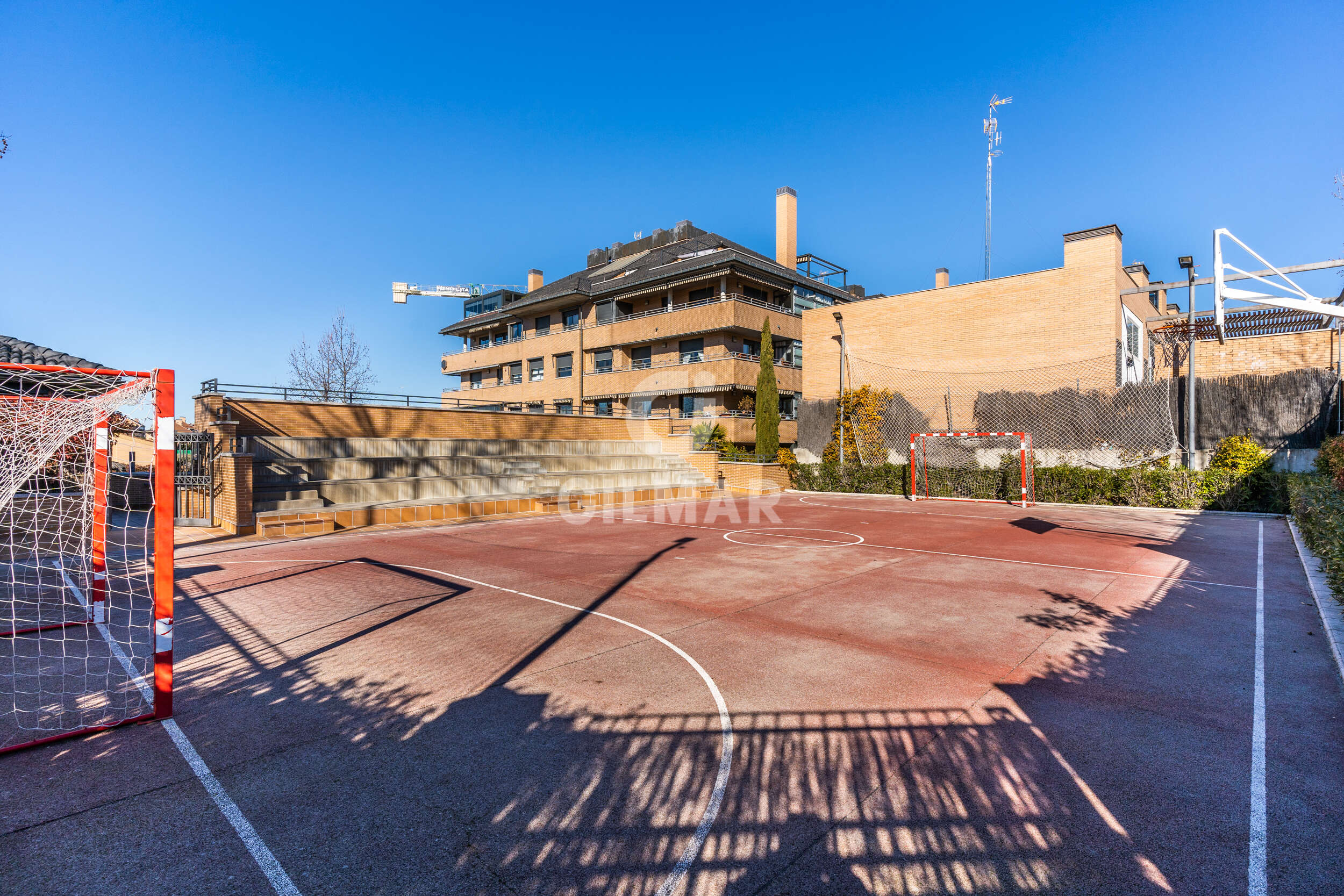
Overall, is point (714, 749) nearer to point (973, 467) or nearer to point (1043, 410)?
point (973, 467)

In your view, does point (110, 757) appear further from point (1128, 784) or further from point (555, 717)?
point (1128, 784)

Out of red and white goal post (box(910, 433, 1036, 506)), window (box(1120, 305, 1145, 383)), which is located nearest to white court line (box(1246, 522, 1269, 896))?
red and white goal post (box(910, 433, 1036, 506))

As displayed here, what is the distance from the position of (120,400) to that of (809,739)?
7130 mm

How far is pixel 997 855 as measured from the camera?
3.06 metres

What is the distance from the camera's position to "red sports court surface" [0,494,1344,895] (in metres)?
3.01

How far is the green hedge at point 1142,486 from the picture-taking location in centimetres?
1656

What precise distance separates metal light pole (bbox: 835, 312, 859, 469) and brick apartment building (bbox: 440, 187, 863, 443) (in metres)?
2.46

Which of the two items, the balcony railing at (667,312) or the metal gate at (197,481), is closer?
the metal gate at (197,481)

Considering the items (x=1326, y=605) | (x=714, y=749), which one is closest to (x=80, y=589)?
(x=714, y=749)

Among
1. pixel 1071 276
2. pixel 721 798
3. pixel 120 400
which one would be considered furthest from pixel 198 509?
pixel 1071 276

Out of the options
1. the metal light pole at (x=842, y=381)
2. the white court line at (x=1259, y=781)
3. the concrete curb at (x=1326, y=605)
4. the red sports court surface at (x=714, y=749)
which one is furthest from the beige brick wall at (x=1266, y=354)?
the white court line at (x=1259, y=781)

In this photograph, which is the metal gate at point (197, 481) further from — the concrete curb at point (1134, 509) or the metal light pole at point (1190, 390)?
the metal light pole at point (1190, 390)

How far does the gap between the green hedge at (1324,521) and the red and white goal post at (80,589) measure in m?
12.2

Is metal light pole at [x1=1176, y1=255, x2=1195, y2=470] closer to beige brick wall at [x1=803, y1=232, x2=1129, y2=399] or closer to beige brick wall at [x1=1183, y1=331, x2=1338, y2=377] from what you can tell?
beige brick wall at [x1=803, y1=232, x2=1129, y2=399]
